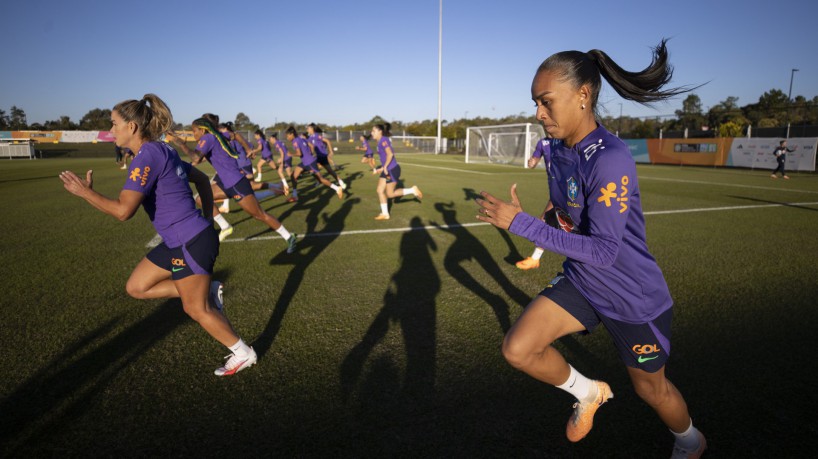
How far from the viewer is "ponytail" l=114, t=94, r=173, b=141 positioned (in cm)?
295

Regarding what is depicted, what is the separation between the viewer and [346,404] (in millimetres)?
2812

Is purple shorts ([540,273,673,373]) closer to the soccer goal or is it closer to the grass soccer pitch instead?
the grass soccer pitch

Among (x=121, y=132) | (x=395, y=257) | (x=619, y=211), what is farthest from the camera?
(x=395, y=257)

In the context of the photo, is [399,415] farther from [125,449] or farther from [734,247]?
[734,247]

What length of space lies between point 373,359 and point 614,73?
2626mm

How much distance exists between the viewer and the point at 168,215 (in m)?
3.02

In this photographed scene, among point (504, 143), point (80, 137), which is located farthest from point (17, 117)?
point (504, 143)

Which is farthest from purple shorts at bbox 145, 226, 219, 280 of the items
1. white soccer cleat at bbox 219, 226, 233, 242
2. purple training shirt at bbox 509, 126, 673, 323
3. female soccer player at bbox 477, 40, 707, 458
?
white soccer cleat at bbox 219, 226, 233, 242

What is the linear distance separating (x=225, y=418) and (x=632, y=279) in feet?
8.47

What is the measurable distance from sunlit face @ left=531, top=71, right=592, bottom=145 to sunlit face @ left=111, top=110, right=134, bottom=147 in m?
2.76

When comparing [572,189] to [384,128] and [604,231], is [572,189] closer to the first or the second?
[604,231]

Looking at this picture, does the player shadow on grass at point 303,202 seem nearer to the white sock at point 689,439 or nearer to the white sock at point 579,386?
the white sock at point 579,386

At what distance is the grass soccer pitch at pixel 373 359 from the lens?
2510 millimetres

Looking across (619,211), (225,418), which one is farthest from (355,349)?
(619,211)
